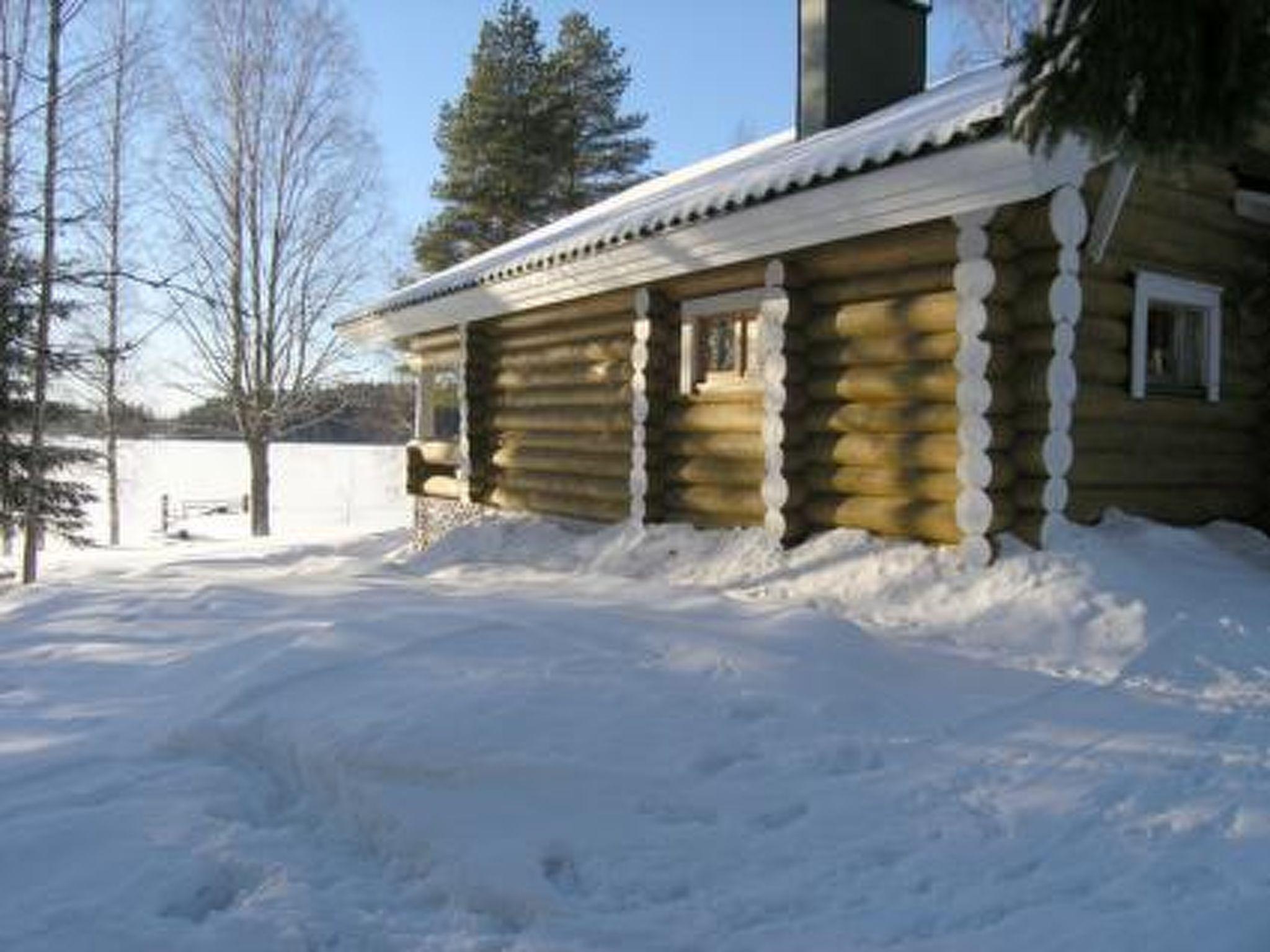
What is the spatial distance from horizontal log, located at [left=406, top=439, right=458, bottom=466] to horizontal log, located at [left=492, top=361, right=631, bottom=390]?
1.47m

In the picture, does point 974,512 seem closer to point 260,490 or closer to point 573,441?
point 573,441

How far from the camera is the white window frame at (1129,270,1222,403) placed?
7.19 meters

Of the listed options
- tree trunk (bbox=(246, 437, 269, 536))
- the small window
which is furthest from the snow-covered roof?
tree trunk (bbox=(246, 437, 269, 536))

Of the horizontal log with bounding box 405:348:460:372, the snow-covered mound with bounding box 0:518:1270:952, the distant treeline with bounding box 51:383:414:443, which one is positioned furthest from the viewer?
the distant treeline with bounding box 51:383:414:443

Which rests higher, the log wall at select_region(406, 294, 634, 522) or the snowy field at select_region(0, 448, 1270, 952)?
the log wall at select_region(406, 294, 634, 522)

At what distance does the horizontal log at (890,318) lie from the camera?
691 cm

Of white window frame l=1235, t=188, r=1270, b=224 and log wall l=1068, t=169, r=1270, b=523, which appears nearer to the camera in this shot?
log wall l=1068, t=169, r=1270, b=523

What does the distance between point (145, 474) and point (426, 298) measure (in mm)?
27459

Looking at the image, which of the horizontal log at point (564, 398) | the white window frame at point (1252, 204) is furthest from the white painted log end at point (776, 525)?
the white window frame at point (1252, 204)

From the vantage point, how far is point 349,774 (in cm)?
401

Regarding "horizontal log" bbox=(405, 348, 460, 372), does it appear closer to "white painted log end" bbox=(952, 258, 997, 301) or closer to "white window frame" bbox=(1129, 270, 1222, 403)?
"white painted log end" bbox=(952, 258, 997, 301)

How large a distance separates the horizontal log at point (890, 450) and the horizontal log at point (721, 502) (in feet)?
2.39

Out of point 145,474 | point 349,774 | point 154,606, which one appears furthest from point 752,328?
point 145,474

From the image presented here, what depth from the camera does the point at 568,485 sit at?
11008 mm
